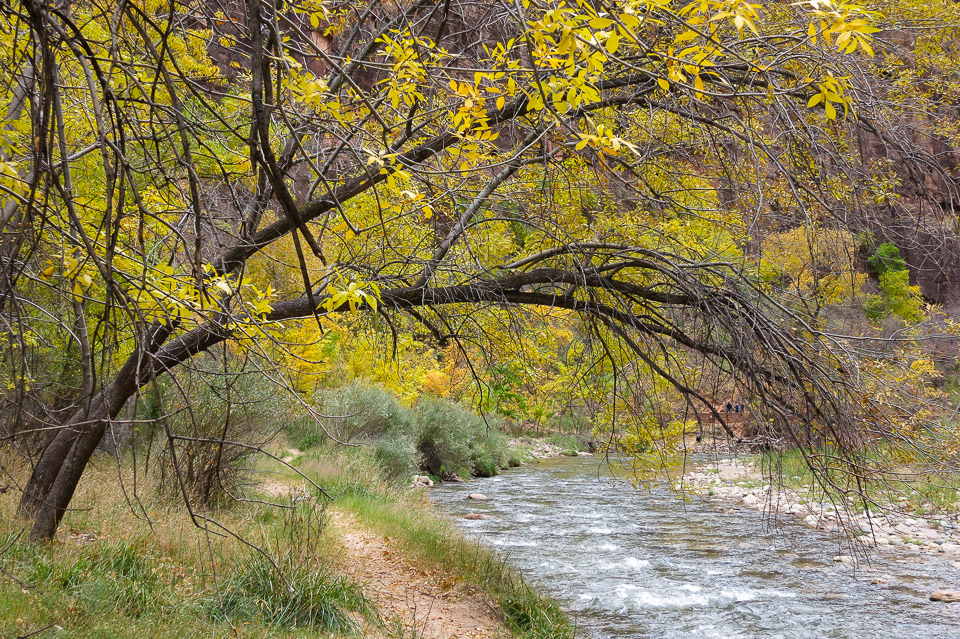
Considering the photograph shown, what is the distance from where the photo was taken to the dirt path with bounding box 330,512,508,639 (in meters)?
6.70

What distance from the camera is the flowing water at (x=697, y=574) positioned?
27.3ft

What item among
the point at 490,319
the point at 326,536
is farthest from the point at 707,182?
the point at 326,536

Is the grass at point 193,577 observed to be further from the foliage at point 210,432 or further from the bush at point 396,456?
the bush at point 396,456

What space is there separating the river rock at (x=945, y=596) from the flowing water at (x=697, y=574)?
0.12 metres

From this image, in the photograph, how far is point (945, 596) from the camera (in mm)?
9234

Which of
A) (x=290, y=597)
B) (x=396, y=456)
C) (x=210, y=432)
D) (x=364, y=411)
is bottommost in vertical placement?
(x=290, y=597)

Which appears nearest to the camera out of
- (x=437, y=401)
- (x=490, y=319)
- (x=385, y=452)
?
(x=490, y=319)

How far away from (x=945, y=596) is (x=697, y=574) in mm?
3260

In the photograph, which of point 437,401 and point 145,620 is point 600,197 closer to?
point 145,620

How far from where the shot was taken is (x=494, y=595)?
8031 mm

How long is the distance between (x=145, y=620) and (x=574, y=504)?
11677 mm

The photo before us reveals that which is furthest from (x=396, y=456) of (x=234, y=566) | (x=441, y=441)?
(x=234, y=566)

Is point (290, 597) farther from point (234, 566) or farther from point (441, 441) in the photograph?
point (441, 441)

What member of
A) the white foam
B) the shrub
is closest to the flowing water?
the white foam
